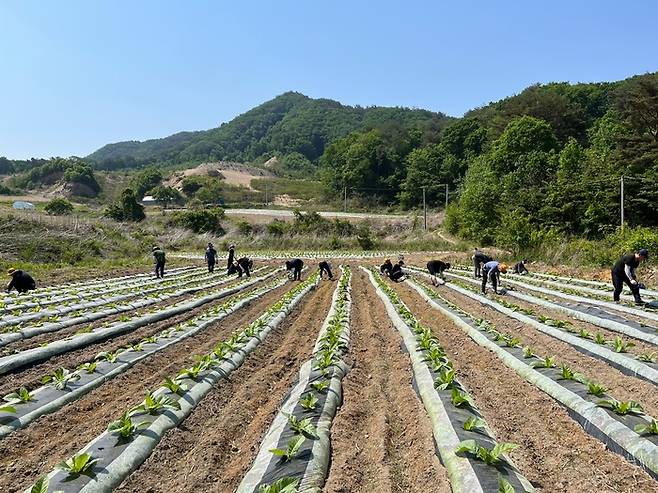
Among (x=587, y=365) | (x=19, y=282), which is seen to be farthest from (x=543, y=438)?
(x=19, y=282)

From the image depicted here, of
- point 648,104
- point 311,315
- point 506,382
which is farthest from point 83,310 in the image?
point 648,104

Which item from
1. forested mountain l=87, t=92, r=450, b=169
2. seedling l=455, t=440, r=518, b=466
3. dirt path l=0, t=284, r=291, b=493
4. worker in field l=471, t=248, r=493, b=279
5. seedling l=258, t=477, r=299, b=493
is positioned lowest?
dirt path l=0, t=284, r=291, b=493

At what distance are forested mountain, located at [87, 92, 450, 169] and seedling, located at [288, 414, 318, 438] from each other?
408 ft

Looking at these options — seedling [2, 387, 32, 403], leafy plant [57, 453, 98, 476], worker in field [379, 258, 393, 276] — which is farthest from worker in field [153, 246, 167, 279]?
leafy plant [57, 453, 98, 476]

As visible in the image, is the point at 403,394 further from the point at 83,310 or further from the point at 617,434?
the point at 83,310

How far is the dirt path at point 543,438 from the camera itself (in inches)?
156

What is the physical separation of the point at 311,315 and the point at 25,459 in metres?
8.53

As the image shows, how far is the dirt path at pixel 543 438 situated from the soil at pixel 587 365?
99 cm

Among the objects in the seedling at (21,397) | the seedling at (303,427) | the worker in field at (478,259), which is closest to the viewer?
the seedling at (303,427)

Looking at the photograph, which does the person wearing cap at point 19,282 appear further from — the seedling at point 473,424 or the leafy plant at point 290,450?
the seedling at point 473,424

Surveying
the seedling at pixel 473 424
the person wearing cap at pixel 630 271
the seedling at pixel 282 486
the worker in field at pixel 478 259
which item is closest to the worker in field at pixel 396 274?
the worker in field at pixel 478 259

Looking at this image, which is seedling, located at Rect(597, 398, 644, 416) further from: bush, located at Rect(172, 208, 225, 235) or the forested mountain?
the forested mountain

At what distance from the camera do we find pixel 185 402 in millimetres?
5676

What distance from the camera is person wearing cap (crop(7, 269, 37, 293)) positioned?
48.1 ft
